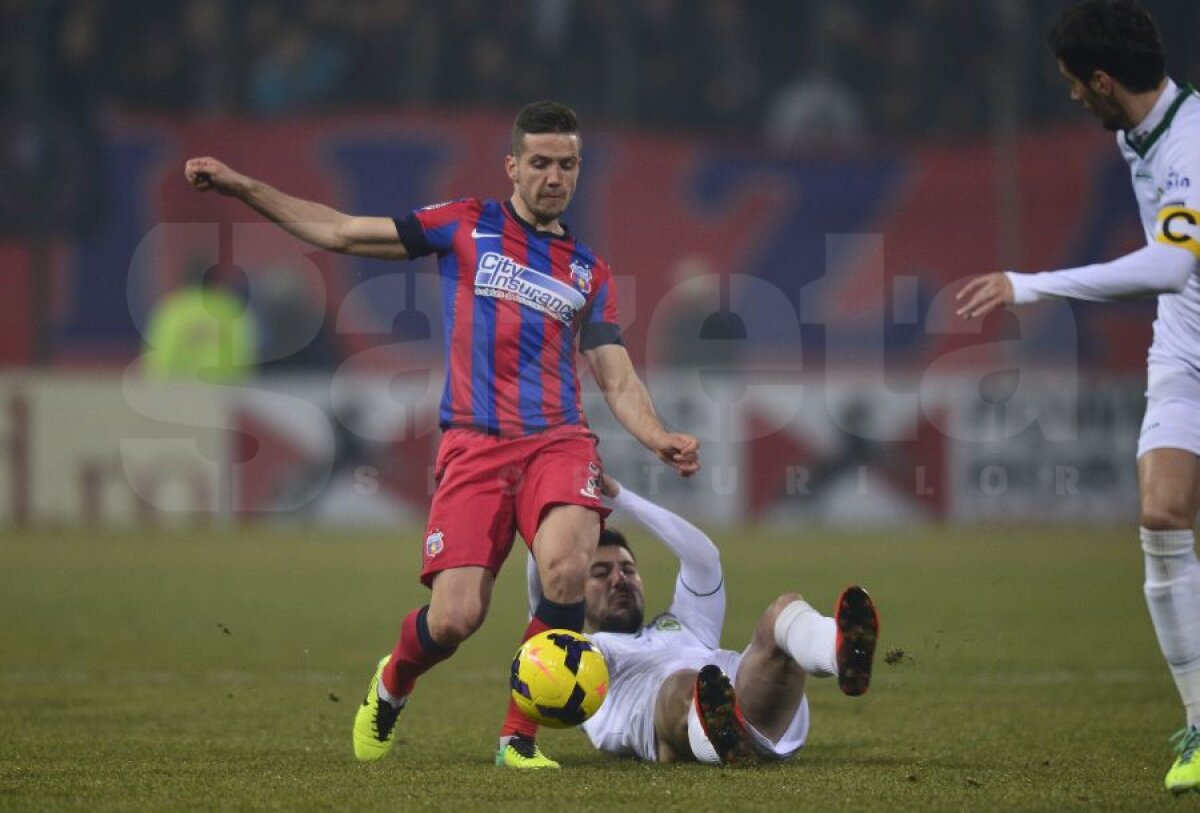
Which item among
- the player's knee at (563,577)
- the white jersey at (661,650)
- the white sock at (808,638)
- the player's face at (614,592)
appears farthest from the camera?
the player's face at (614,592)

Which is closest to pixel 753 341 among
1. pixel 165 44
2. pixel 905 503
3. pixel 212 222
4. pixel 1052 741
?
pixel 905 503

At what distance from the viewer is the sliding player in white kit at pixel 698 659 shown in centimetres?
538

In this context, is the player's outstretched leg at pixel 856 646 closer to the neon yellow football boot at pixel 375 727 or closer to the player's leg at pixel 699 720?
the player's leg at pixel 699 720

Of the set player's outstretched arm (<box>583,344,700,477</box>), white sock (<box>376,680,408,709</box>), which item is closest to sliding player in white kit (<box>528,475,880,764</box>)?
player's outstretched arm (<box>583,344,700,477</box>)

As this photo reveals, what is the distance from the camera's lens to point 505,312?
20.6 ft

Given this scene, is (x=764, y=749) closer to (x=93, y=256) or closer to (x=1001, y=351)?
(x=1001, y=351)

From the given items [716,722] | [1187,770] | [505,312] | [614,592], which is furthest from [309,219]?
[1187,770]

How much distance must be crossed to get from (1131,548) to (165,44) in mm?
11891

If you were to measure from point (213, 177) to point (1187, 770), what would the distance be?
143 inches

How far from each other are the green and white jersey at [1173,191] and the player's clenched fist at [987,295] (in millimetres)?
513

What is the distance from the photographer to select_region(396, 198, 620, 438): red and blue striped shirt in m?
6.22

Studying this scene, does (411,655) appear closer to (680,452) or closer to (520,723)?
(520,723)

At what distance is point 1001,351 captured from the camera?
1850 centimetres

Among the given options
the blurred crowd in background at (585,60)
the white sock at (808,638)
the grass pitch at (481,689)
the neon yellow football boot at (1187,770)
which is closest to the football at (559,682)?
the grass pitch at (481,689)
